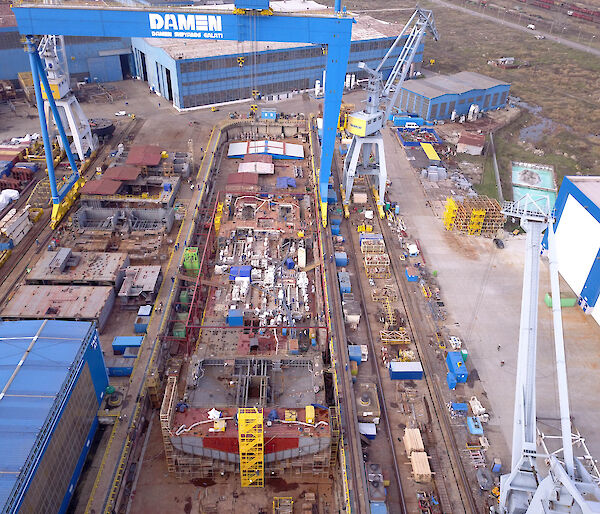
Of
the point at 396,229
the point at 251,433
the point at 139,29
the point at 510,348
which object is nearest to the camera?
the point at 251,433

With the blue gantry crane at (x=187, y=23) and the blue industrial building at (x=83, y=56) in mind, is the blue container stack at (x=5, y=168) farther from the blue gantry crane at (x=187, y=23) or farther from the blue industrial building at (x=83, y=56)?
the blue industrial building at (x=83, y=56)

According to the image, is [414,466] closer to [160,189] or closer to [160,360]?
[160,360]

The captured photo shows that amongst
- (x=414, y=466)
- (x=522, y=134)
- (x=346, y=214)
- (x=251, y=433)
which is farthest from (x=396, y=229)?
(x=522, y=134)

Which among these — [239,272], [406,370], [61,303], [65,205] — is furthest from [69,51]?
[406,370]

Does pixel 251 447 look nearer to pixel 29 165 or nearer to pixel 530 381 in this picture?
pixel 530 381

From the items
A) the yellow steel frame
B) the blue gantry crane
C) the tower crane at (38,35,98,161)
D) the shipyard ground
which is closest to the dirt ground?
the shipyard ground

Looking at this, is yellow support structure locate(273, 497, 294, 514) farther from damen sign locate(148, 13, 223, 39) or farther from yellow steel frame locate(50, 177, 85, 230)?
damen sign locate(148, 13, 223, 39)

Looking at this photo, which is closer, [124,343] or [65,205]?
[124,343]

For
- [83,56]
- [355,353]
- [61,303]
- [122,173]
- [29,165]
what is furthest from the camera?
[83,56]
